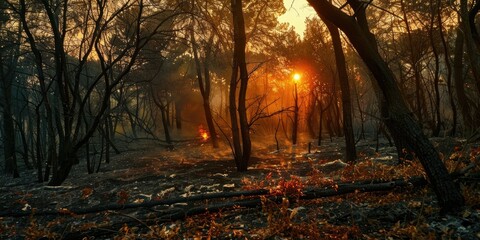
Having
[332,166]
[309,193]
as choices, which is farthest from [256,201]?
[332,166]

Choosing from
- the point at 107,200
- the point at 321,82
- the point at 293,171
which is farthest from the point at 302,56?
the point at 107,200

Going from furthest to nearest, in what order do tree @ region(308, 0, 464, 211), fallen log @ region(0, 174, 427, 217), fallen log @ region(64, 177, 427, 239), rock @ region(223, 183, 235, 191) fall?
1. rock @ region(223, 183, 235, 191)
2. fallen log @ region(0, 174, 427, 217)
3. fallen log @ region(64, 177, 427, 239)
4. tree @ region(308, 0, 464, 211)

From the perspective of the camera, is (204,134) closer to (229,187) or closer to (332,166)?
(332,166)

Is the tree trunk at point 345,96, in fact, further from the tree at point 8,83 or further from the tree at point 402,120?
the tree at point 8,83

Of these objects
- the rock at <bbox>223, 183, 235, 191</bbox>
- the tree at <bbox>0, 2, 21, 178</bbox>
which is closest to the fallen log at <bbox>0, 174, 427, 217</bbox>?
the rock at <bbox>223, 183, 235, 191</bbox>

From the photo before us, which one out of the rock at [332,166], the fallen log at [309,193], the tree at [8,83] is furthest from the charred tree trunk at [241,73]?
the tree at [8,83]

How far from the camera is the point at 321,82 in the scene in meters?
25.8

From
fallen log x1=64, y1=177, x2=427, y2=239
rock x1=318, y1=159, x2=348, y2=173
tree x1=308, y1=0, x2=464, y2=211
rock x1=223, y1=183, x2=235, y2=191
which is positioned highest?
tree x1=308, y1=0, x2=464, y2=211

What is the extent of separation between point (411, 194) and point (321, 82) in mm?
21428

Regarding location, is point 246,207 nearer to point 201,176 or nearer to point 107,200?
point 107,200

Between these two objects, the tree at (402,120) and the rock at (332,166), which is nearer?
the tree at (402,120)

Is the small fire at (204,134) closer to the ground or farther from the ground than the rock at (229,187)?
farther from the ground

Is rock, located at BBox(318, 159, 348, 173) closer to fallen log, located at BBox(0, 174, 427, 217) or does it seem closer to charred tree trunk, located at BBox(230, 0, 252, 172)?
charred tree trunk, located at BBox(230, 0, 252, 172)

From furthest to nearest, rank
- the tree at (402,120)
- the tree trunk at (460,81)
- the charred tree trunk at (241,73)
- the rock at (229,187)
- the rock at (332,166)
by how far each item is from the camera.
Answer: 1. the tree trunk at (460,81)
2. the rock at (332,166)
3. the charred tree trunk at (241,73)
4. the rock at (229,187)
5. the tree at (402,120)
